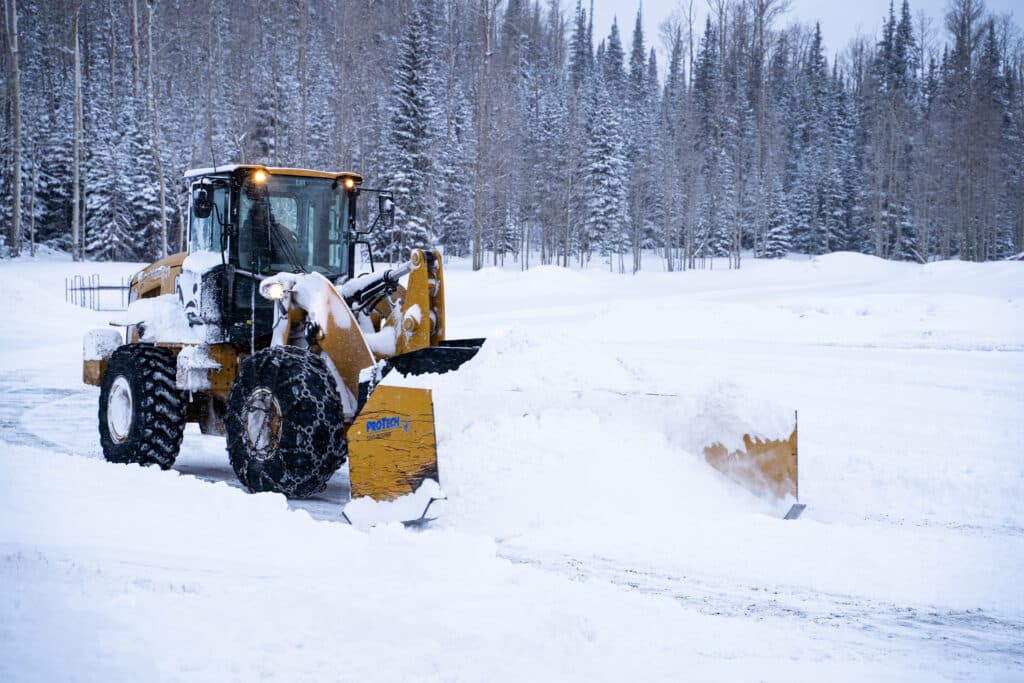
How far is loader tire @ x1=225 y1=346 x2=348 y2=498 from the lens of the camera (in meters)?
6.62

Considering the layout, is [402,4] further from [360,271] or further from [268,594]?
[268,594]

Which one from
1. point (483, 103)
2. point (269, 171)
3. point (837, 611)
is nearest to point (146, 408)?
point (269, 171)

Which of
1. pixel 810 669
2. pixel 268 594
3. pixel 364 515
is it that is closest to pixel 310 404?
pixel 364 515

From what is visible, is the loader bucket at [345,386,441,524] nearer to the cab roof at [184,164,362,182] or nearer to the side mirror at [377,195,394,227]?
the side mirror at [377,195,394,227]

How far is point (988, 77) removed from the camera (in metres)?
53.4

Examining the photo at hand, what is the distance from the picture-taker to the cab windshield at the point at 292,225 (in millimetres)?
8125

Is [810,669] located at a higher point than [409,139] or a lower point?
lower

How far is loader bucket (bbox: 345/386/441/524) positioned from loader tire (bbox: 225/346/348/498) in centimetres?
53

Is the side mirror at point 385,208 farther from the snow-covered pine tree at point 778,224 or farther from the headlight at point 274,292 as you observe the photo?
the snow-covered pine tree at point 778,224

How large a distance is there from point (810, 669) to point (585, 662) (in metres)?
0.95

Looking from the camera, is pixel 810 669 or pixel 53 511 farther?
pixel 53 511

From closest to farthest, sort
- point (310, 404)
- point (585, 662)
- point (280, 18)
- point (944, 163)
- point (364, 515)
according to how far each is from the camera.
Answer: point (585, 662), point (364, 515), point (310, 404), point (280, 18), point (944, 163)

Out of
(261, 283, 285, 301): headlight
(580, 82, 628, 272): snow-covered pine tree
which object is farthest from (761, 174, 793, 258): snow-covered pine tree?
(261, 283, 285, 301): headlight

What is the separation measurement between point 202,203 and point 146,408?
6.23 feet
